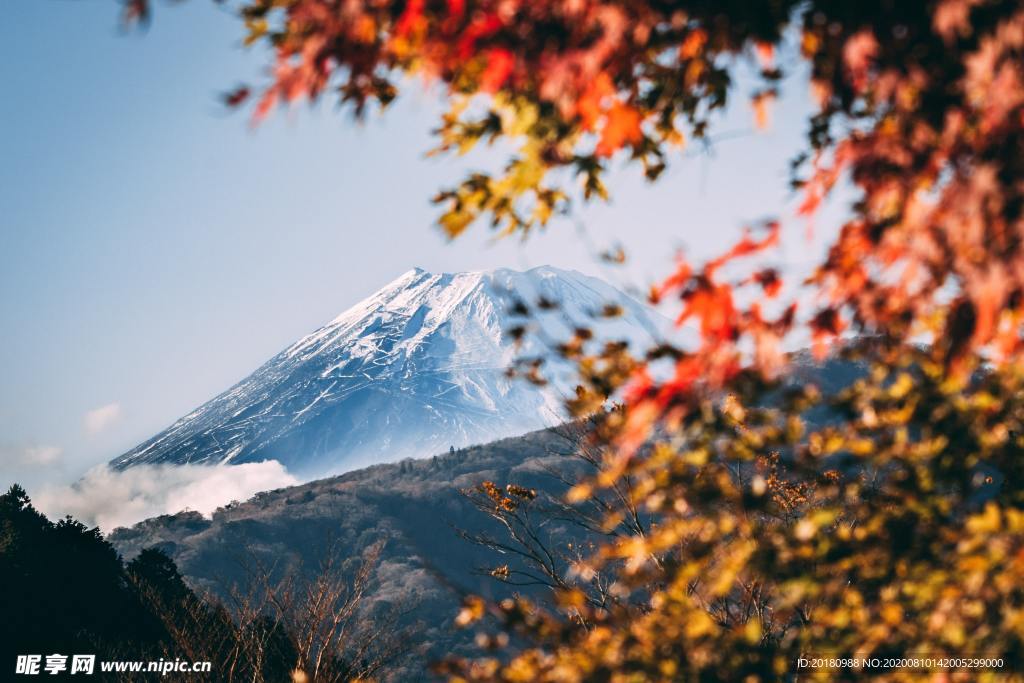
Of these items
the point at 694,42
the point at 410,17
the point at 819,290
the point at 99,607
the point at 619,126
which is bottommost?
the point at 99,607

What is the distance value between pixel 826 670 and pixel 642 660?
812 millimetres

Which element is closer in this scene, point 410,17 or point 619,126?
point 410,17

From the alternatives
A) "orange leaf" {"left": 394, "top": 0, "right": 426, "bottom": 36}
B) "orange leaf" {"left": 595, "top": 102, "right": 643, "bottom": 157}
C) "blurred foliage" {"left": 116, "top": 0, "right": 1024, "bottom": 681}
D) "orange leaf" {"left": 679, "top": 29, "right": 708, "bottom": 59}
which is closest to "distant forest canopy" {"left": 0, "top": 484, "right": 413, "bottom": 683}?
"blurred foliage" {"left": 116, "top": 0, "right": 1024, "bottom": 681}

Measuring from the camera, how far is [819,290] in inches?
88.3

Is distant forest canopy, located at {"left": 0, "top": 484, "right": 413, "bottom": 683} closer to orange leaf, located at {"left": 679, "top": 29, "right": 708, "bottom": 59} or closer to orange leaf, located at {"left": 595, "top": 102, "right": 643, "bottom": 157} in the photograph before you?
orange leaf, located at {"left": 595, "top": 102, "right": 643, "bottom": 157}

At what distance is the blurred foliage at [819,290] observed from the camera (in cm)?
196

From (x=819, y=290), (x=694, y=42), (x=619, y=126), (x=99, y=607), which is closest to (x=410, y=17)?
(x=619, y=126)

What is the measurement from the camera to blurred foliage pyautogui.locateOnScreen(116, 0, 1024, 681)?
6.43 ft

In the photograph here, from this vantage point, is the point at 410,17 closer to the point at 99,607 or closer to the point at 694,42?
the point at 694,42

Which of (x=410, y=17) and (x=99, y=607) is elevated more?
(x=410, y=17)

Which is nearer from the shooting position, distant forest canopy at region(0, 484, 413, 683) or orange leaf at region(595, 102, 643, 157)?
orange leaf at region(595, 102, 643, 157)

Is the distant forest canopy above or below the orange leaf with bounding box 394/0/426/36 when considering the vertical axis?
below

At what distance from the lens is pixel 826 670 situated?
2.71 m

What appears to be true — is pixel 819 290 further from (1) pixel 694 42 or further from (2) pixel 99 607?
(2) pixel 99 607
